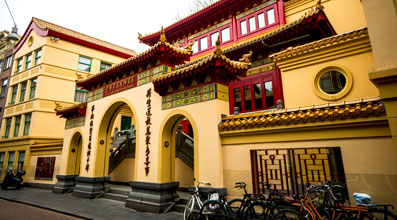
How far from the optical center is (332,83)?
8.20 meters

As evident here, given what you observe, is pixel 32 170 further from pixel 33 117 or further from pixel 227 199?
pixel 227 199

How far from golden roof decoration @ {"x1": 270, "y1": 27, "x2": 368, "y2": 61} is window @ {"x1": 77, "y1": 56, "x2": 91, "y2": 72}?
16.9 meters

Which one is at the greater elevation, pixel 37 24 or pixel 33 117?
pixel 37 24

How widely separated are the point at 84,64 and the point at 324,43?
740 inches

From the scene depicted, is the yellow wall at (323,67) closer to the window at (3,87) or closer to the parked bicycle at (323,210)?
the parked bicycle at (323,210)

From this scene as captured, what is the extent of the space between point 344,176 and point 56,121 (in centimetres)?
1953

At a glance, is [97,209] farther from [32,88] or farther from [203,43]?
[32,88]

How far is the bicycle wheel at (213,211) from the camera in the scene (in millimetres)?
5458

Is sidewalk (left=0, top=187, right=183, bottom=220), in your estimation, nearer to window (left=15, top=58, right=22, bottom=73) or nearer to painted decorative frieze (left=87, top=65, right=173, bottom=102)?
painted decorative frieze (left=87, top=65, right=173, bottom=102)

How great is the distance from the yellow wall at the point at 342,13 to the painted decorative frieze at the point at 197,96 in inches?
302

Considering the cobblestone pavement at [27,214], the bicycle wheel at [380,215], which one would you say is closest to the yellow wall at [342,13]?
the bicycle wheel at [380,215]

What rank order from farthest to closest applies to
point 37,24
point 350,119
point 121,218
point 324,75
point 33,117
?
point 37,24, point 33,117, point 324,75, point 121,218, point 350,119

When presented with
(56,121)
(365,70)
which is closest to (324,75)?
(365,70)

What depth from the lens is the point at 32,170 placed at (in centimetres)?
1579
